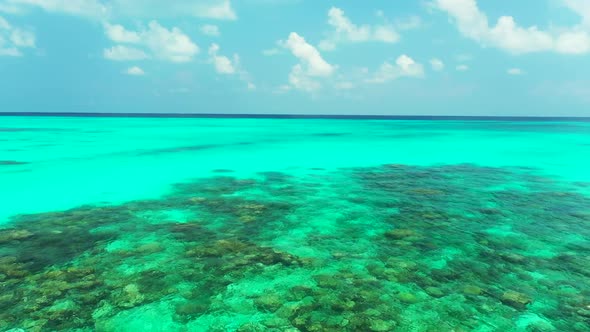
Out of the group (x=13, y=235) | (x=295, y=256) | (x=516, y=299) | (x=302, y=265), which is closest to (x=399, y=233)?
(x=295, y=256)

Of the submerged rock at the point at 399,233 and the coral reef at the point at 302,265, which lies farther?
the submerged rock at the point at 399,233

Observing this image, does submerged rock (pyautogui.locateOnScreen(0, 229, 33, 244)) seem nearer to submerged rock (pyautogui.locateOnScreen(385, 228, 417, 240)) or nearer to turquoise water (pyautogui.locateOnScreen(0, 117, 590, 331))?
turquoise water (pyautogui.locateOnScreen(0, 117, 590, 331))

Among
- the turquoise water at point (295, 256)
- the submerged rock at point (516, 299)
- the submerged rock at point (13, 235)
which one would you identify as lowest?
the submerged rock at point (13, 235)

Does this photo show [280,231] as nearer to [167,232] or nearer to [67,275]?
[167,232]

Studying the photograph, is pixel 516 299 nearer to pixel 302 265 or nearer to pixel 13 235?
pixel 302 265

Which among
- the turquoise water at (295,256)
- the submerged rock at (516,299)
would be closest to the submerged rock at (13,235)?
the turquoise water at (295,256)

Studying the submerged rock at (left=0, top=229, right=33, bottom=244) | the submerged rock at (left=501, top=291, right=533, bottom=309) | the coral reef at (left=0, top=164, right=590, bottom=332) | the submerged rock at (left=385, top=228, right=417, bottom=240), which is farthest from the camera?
the submerged rock at (left=385, top=228, right=417, bottom=240)

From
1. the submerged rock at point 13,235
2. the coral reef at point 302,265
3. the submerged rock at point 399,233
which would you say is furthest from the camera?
the submerged rock at point 399,233

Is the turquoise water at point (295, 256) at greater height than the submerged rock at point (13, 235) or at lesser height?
greater

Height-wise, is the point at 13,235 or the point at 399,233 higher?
the point at 399,233

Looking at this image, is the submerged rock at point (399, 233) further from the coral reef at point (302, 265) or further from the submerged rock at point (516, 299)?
the submerged rock at point (516, 299)

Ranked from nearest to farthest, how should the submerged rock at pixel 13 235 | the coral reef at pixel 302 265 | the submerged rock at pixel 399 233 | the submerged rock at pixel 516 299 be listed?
1. the coral reef at pixel 302 265
2. the submerged rock at pixel 516 299
3. the submerged rock at pixel 13 235
4. the submerged rock at pixel 399 233

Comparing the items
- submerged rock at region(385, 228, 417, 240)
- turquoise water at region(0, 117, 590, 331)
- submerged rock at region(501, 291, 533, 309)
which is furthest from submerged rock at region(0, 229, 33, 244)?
submerged rock at region(501, 291, 533, 309)

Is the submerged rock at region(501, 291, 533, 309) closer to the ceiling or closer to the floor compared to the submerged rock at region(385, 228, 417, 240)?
closer to the ceiling
